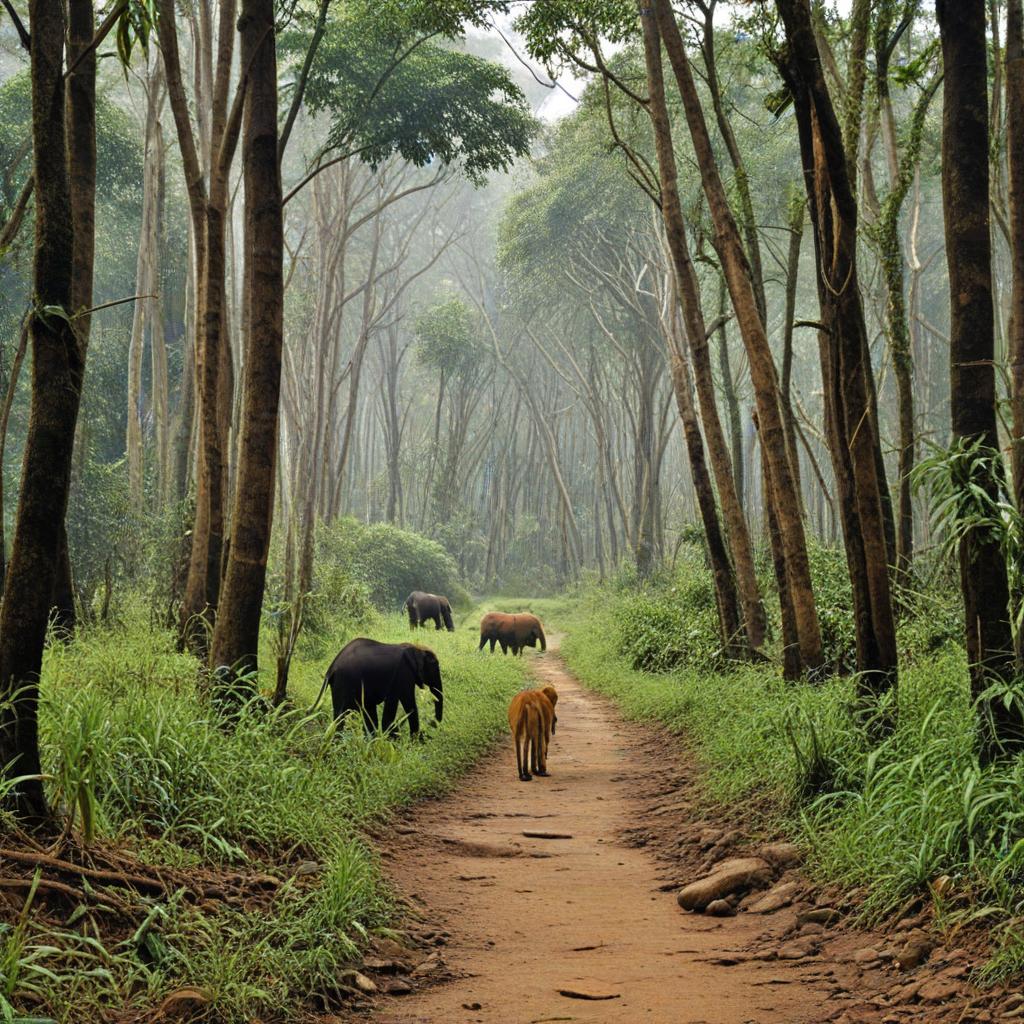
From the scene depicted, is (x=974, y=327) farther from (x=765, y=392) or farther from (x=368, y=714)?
(x=368, y=714)

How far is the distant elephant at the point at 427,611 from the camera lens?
18.8 meters

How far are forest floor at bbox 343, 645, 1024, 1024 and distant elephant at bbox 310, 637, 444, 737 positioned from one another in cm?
109

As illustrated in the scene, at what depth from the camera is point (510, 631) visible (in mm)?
16141

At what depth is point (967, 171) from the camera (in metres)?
4.33

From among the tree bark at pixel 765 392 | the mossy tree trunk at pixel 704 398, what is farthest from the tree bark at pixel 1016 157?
the mossy tree trunk at pixel 704 398

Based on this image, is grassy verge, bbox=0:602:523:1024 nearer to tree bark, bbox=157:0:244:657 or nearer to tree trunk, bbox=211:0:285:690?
tree trunk, bbox=211:0:285:690

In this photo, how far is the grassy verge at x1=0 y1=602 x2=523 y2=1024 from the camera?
312 cm

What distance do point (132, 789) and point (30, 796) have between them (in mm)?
880

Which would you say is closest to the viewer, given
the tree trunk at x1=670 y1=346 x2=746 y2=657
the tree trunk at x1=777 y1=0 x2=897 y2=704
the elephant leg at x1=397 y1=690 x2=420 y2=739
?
the tree trunk at x1=777 y1=0 x2=897 y2=704

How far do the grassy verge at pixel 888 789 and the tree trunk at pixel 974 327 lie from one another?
0.38 metres

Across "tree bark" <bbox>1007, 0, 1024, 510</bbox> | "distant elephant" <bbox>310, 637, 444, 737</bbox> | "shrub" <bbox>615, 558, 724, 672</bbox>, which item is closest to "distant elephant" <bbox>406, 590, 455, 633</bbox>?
"shrub" <bbox>615, 558, 724, 672</bbox>

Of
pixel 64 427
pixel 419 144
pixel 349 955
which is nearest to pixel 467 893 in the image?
pixel 349 955

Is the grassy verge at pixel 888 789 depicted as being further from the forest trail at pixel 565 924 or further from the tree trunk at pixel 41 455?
the tree trunk at pixel 41 455

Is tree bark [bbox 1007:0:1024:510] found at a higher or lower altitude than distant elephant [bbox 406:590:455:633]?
higher
